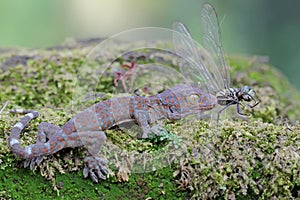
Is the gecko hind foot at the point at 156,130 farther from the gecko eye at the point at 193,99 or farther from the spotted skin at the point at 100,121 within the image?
the gecko eye at the point at 193,99

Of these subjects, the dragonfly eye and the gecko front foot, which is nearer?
the gecko front foot

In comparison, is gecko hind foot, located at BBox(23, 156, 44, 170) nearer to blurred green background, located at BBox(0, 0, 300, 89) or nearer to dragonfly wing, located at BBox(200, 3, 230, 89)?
dragonfly wing, located at BBox(200, 3, 230, 89)

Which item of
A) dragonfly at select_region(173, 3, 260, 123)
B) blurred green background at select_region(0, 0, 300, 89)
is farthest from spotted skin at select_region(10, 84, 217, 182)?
blurred green background at select_region(0, 0, 300, 89)

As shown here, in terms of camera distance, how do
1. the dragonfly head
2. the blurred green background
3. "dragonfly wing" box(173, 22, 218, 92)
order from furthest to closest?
the blurred green background < "dragonfly wing" box(173, 22, 218, 92) < the dragonfly head

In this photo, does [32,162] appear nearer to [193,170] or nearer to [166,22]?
[193,170]

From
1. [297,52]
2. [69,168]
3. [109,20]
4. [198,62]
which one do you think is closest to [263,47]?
[297,52]

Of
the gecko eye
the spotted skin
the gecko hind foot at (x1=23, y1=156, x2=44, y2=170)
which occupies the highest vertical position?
the gecko eye

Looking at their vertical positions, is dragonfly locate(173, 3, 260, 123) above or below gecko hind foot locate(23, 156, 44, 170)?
above
